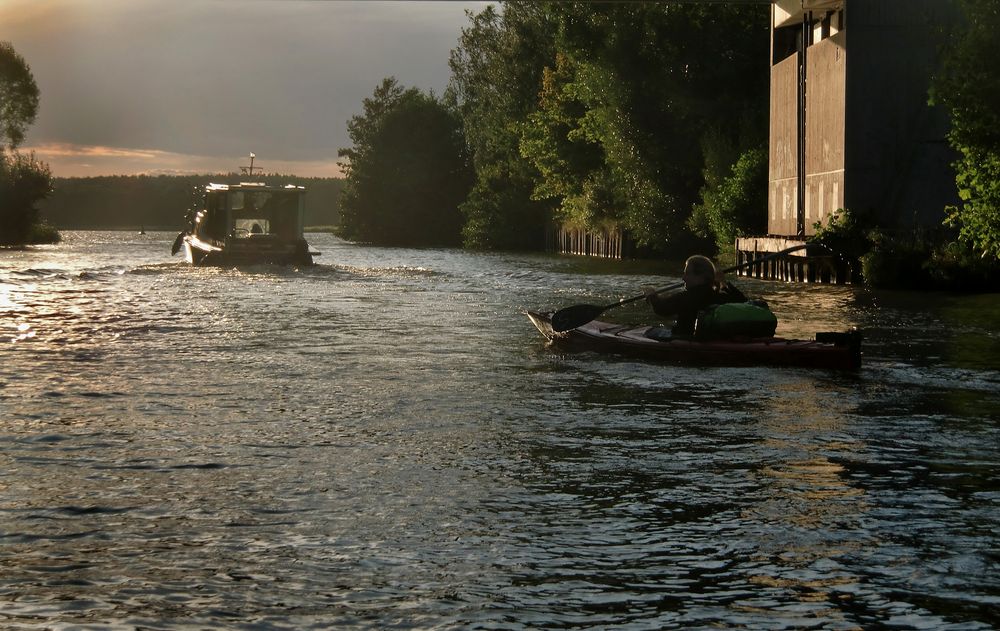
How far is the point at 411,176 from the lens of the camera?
102188mm

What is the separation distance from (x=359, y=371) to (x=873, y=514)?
888 centimetres

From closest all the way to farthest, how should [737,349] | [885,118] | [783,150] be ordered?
1. [737,349]
2. [885,118]
3. [783,150]

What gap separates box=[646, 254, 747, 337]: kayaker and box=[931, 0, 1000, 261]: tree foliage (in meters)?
12.0

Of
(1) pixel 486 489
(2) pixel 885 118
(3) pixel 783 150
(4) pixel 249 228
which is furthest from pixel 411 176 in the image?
(1) pixel 486 489

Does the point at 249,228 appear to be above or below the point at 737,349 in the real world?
above

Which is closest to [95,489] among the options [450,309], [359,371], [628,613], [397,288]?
[628,613]

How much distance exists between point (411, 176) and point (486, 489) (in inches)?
3699

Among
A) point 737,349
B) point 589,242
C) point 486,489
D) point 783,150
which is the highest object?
point 783,150

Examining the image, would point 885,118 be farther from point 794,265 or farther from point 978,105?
point 978,105

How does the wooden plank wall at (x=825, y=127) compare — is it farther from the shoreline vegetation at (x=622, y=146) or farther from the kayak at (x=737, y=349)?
the kayak at (x=737, y=349)

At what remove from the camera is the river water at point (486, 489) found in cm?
638

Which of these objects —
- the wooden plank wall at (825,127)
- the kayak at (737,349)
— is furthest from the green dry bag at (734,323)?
the wooden plank wall at (825,127)

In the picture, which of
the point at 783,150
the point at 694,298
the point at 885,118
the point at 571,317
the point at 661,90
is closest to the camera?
the point at 694,298

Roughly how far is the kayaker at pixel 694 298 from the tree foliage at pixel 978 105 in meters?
12.0
